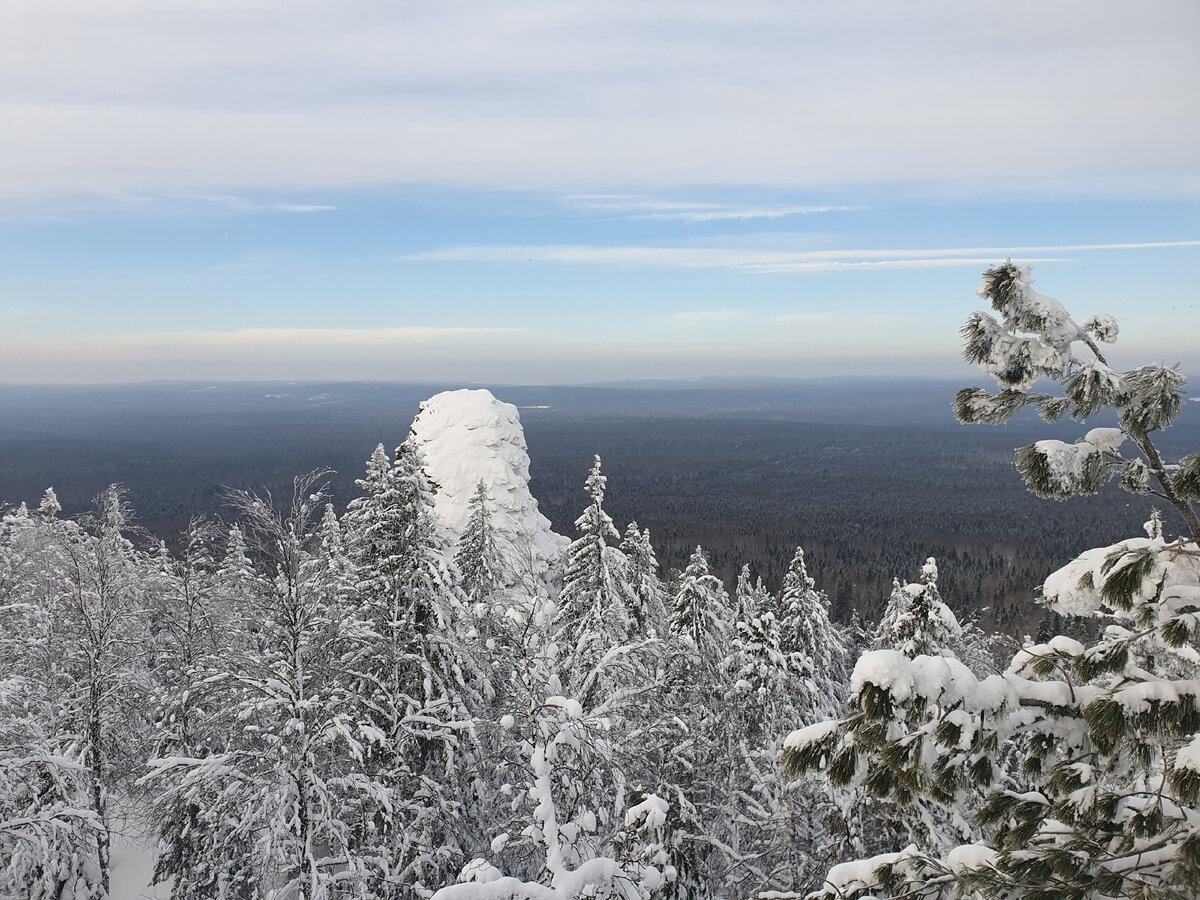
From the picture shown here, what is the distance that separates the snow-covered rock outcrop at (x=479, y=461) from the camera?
33.5 metres

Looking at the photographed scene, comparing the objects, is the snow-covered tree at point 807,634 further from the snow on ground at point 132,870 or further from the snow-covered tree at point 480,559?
the snow on ground at point 132,870

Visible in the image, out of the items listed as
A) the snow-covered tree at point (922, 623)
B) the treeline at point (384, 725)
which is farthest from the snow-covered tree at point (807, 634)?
the snow-covered tree at point (922, 623)

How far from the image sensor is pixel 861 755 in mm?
3748

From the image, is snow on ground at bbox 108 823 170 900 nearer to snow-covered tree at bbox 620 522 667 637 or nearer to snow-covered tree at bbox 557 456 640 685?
snow-covered tree at bbox 557 456 640 685

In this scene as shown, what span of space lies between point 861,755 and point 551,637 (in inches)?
566

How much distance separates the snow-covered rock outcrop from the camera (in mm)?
33500

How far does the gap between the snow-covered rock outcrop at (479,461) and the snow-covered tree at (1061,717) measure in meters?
28.8

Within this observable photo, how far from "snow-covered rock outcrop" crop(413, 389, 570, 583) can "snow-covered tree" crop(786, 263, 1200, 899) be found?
28.8m

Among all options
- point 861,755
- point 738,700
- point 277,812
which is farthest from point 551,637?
point 861,755

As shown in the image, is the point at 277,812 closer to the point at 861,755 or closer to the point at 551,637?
the point at 551,637

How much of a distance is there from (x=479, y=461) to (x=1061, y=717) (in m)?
31.6

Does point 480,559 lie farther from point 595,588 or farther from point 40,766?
point 40,766

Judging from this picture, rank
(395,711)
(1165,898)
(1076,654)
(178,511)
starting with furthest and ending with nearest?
(178,511) → (395,711) → (1076,654) → (1165,898)

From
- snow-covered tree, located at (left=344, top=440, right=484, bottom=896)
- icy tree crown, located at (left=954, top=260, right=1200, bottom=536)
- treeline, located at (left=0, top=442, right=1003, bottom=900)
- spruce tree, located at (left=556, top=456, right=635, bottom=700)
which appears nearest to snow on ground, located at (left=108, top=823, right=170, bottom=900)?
treeline, located at (left=0, top=442, right=1003, bottom=900)
